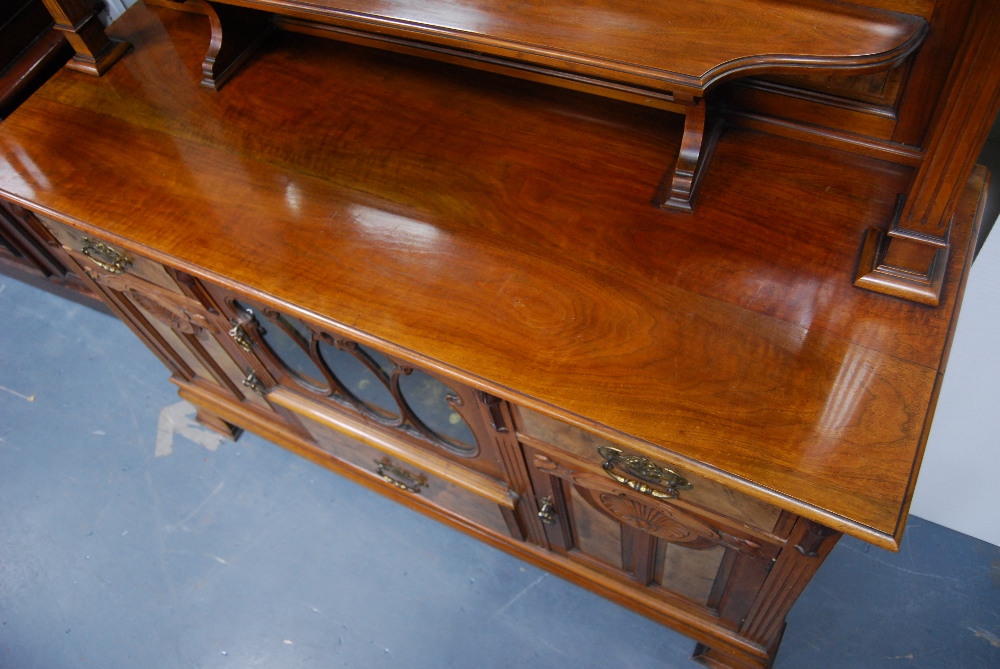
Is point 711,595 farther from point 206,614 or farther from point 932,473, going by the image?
point 206,614

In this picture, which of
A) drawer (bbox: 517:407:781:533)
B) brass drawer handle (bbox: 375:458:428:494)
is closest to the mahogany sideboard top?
drawer (bbox: 517:407:781:533)

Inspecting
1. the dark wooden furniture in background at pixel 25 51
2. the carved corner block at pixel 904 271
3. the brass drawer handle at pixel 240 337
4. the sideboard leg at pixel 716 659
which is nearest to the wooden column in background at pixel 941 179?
the carved corner block at pixel 904 271

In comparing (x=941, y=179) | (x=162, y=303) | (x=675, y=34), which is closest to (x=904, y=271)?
(x=941, y=179)

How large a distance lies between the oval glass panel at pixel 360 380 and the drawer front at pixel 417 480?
12 centimetres

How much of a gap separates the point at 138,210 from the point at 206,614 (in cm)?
91

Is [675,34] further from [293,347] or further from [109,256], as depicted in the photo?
[109,256]

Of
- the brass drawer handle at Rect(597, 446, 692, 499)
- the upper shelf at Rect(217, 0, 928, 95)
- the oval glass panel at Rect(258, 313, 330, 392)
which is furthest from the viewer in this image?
the oval glass panel at Rect(258, 313, 330, 392)

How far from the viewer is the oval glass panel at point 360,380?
3.62 ft

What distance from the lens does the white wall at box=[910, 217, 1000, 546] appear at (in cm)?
98

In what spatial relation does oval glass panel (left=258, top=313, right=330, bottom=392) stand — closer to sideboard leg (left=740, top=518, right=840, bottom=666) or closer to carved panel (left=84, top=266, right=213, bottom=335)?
carved panel (left=84, top=266, right=213, bottom=335)

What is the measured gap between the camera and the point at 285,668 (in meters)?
1.42

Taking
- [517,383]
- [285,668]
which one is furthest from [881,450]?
[285,668]

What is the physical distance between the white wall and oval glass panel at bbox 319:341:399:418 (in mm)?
837

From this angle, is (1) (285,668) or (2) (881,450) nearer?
(2) (881,450)
